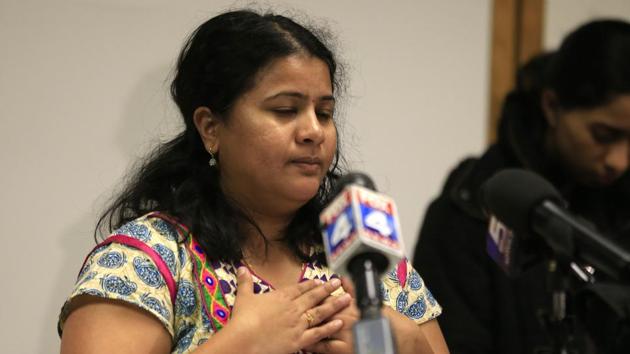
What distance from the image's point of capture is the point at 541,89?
2266 mm

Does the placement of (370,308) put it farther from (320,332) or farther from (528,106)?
(528,106)

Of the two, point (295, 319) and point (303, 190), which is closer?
point (295, 319)

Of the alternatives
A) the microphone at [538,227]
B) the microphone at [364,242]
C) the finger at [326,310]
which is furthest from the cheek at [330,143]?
the microphone at [364,242]

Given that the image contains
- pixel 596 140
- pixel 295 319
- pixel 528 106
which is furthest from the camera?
pixel 528 106

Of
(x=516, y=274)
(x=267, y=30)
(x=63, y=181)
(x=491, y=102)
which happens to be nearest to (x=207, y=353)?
(x=516, y=274)

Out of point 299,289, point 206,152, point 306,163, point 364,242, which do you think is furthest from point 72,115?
point 364,242

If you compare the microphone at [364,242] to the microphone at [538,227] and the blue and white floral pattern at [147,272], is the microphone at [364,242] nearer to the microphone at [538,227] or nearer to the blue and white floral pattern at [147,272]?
the microphone at [538,227]

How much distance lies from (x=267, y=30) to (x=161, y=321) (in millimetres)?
620

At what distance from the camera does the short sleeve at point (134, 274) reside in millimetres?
1517

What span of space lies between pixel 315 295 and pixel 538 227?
0.49 meters

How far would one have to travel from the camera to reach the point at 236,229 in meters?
Result: 1.74

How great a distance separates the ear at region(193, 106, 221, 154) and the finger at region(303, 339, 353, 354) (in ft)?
1.57

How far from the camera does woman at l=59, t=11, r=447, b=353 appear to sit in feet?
4.97

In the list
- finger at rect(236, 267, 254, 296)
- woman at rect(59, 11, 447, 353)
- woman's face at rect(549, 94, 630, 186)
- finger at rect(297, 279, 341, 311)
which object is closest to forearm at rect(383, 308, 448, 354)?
woman at rect(59, 11, 447, 353)
